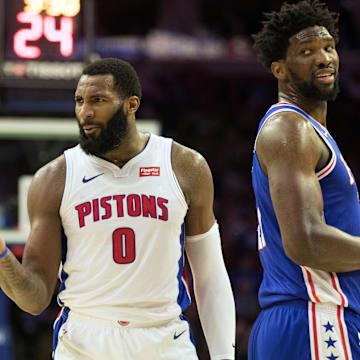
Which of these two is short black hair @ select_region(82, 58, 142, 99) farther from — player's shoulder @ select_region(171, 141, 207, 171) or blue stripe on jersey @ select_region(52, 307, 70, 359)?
blue stripe on jersey @ select_region(52, 307, 70, 359)

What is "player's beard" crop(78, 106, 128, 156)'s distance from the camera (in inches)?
126

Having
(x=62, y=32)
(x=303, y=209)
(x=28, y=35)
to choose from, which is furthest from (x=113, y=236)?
(x=28, y=35)

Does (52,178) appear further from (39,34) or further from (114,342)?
(39,34)

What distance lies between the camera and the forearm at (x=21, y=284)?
2.93 metres

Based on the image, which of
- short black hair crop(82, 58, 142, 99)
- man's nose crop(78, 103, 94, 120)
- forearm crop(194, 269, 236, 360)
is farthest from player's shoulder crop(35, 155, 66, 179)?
forearm crop(194, 269, 236, 360)

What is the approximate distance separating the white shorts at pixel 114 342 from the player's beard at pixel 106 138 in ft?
2.17

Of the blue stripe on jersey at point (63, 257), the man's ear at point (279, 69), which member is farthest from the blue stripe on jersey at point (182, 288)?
the man's ear at point (279, 69)

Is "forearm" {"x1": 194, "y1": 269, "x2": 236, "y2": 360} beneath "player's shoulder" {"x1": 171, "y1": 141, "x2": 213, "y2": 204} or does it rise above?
beneath

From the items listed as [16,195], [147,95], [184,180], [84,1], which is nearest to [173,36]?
[147,95]

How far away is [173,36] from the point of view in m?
11.1

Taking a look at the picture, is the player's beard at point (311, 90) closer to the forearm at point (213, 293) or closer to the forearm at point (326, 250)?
the forearm at point (326, 250)

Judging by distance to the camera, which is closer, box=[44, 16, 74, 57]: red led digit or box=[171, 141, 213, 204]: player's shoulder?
box=[171, 141, 213, 204]: player's shoulder

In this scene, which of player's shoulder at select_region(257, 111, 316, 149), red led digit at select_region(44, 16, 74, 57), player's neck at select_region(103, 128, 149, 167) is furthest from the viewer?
red led digit at select_region(44, 16, 74, 57)

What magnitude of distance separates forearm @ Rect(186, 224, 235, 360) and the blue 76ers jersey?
421 millimetres
